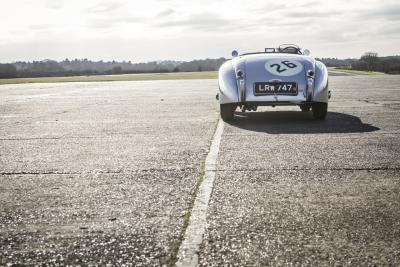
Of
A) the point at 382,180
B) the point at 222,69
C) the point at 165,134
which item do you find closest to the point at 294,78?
the point at 222,69

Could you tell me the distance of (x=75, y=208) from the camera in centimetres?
288

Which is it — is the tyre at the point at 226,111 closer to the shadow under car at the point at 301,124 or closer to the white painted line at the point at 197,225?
the shadow under car at the point at 301,124

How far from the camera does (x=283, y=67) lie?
748cm

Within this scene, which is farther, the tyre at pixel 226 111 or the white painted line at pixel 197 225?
the tyre at pixel 226 111

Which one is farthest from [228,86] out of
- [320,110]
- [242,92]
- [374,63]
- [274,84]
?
[374,63]

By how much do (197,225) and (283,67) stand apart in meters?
5.47

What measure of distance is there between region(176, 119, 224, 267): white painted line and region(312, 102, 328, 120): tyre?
4161 millimetres

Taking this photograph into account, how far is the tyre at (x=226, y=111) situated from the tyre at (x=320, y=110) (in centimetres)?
142

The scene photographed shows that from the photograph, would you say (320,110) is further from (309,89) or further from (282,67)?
(282,67)

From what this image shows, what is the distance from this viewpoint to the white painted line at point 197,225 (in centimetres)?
203

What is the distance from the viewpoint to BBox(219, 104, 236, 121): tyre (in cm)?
777

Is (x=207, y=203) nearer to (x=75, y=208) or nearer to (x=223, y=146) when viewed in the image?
(x=75, y=208)

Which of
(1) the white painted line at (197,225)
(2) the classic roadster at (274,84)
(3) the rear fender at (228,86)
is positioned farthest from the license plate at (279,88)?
(1) the white painted line at (197,225)

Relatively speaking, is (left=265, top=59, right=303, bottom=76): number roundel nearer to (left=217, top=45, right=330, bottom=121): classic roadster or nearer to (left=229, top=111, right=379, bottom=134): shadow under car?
(left=217, top=45, right=330, bottom=121): classic roadster
